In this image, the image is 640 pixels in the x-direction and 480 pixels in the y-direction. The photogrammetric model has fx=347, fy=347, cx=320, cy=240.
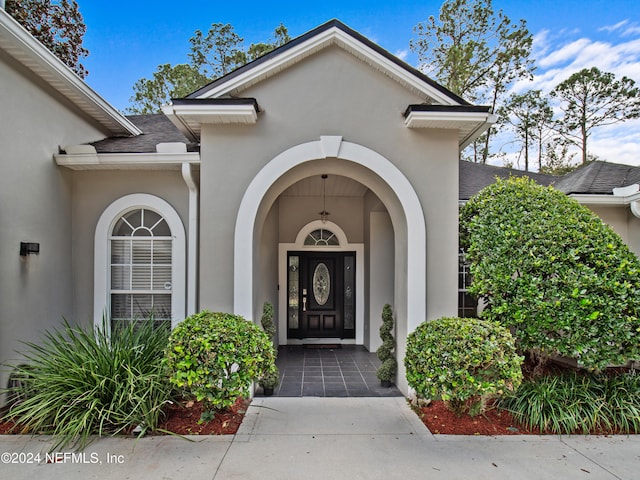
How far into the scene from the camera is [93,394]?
13.4 ft

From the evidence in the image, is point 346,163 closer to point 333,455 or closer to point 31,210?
point 333,455

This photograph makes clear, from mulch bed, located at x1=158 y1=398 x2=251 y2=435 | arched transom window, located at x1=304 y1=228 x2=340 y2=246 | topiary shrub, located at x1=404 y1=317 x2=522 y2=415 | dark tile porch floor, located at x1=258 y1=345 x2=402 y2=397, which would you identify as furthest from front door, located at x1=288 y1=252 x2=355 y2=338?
topiary shrub, located at x1=404 y1=317 x2=522 y2=415

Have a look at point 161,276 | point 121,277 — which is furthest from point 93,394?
point 121,277

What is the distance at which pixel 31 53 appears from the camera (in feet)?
16.6

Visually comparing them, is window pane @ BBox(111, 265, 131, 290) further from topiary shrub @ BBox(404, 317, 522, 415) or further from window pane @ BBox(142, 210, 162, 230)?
topiary shrub @ BBox(404, 317, 522, 415)

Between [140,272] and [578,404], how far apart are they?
23.0 feet

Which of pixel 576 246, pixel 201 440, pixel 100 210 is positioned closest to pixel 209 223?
pixel 100 210

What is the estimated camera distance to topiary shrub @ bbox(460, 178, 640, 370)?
448cm

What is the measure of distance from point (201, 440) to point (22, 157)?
489cm

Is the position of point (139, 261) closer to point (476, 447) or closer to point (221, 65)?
point (476, 447)

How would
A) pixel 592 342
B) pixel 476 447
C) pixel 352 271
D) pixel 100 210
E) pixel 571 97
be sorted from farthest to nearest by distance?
pixel 571 97
pixel 352 271
pixel 100 210
pixel 592 342
pixel 476 447

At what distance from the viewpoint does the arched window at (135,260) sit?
6.17m

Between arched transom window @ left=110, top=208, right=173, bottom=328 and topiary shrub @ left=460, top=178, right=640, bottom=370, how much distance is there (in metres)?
5.24

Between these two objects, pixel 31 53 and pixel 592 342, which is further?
pixel 31 53
